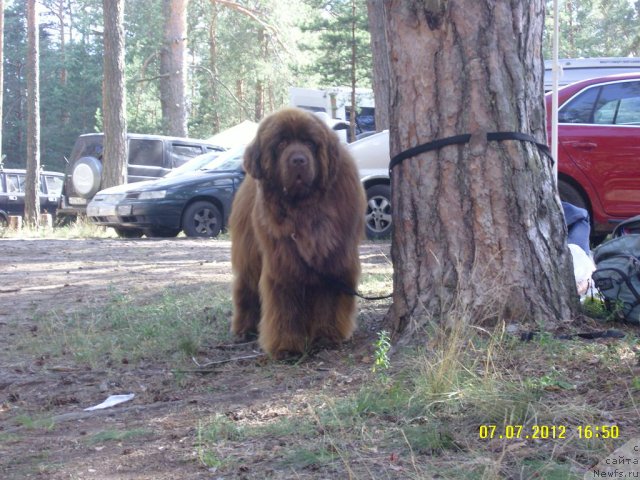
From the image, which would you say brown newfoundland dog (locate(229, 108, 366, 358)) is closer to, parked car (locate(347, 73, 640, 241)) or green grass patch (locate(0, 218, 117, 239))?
parked car (locate(347, 73, 640, 241))

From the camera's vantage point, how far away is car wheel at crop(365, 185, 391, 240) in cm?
1150

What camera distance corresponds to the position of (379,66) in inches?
634

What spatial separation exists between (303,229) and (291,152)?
1.56 feet

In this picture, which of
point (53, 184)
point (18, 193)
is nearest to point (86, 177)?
point (18, 193)

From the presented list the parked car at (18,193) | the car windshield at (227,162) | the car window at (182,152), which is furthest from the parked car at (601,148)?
the parked car at (18,193)

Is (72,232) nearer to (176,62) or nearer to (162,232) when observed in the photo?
(162,232)

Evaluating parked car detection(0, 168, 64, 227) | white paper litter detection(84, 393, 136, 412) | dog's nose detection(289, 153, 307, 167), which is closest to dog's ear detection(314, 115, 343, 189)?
dog's nose detection(289, 153, 307, 167)

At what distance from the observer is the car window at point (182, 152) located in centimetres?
2016

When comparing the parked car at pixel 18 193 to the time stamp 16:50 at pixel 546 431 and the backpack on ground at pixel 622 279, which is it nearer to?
the backpack on ground at pixel 622 279

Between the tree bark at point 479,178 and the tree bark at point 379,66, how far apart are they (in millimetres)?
11274

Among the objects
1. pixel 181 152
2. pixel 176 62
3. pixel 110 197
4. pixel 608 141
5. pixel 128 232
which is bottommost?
pixel 128 232

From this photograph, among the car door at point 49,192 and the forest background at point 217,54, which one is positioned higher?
the forest background at point 217,54

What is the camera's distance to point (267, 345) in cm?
512

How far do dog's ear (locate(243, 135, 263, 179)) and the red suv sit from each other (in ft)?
16.8
